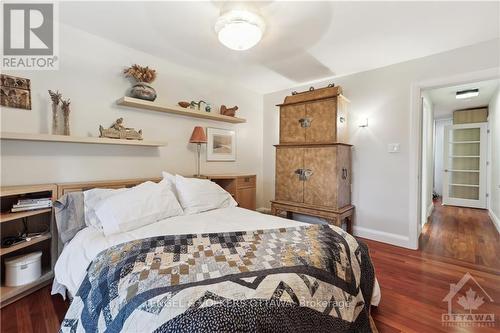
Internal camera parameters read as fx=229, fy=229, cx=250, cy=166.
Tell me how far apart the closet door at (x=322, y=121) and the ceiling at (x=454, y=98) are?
175 cm

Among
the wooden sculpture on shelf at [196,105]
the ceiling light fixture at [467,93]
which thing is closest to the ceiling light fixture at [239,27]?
the wooden sculpture on shelf at [196,105]

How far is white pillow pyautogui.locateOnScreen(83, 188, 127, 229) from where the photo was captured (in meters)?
1.91

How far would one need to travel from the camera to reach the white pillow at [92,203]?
1.91m

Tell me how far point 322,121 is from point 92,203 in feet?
8.91

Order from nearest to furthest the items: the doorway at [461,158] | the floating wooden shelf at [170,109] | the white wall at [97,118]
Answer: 1. the white wall at [97,118]
2. the floating wooden shelf at [170,109]
3. the doorway at [461,158]

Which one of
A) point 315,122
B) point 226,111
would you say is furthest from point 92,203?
point 315,122

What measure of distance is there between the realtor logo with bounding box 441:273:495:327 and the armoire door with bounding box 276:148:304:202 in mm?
1745

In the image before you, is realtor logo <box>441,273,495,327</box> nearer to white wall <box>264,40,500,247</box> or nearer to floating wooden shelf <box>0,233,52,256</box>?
white wall <box>264,40,500,247</box>

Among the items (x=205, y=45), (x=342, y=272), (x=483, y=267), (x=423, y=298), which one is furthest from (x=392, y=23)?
(x=483, y=267)

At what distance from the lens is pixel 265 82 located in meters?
3.80

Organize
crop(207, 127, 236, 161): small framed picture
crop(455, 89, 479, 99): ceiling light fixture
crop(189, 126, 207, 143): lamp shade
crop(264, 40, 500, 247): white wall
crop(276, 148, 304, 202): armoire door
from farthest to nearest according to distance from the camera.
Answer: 1. crop(455, 89, 479, 99): ceiling light fixture
2. crop(207, 127, 236, 161): small framed picture
3. crop(276, 148, 304, 202): armoire door
4. crop(189, 126, 207, 143): lamp shade
5. crop(264, 40, 500, 247): white wall

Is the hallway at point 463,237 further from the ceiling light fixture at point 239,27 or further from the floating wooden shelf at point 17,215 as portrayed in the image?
the floating wooden shelf at point 17,215

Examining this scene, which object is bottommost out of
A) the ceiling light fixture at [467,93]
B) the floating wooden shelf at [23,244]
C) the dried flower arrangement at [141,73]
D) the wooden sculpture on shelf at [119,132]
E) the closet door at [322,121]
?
the floating wooden shelf at [23,244]

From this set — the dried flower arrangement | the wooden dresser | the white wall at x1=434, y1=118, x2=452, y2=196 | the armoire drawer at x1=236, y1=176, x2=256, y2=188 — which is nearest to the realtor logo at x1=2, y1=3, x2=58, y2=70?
the dried flower arrangement
